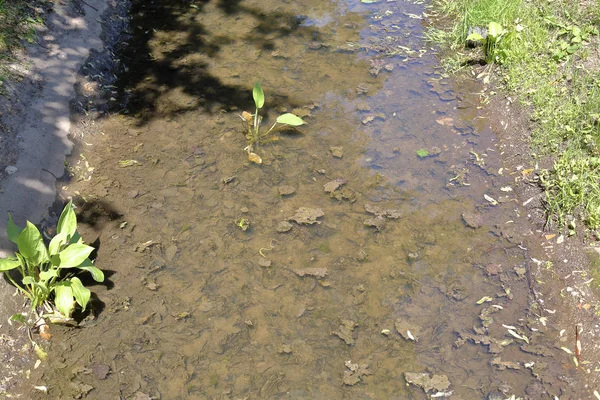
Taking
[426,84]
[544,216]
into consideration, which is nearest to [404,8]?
[426,84]

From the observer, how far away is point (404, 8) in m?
7.33

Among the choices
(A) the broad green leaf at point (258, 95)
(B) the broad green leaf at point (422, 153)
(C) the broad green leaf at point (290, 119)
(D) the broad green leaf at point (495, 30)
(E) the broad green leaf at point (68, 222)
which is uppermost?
(D) the broad green leaf at point (495, 30)

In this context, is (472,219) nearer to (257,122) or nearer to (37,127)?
(257,122)

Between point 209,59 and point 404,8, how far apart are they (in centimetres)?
275

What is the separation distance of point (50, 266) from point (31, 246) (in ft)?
0.75

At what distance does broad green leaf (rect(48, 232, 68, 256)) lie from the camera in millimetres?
3828

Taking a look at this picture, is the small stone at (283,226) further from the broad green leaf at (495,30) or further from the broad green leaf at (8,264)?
the broad green leaf at (495,30)

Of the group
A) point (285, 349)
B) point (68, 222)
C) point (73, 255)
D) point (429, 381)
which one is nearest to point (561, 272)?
point (429, 381)

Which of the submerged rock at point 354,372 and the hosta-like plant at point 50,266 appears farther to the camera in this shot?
the hosta-like plant at point 50,266

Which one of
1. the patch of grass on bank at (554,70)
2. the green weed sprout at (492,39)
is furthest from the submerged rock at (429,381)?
the green weed sprout at (492,39)

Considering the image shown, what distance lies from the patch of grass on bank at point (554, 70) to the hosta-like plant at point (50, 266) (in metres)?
3.60

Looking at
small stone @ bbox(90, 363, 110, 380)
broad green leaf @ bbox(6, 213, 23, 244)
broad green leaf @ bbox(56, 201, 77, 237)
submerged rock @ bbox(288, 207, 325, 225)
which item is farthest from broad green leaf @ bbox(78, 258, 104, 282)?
submerged rock @ bbox(288, 207, 325, 225)

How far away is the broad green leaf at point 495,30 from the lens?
5977 millimetres

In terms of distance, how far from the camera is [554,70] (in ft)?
18.0
